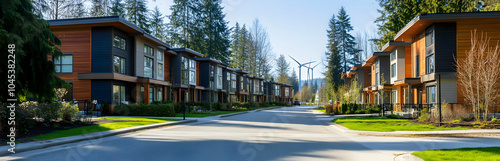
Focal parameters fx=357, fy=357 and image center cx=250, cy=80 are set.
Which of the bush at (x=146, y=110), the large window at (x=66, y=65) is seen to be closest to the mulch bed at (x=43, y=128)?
the bush at (x=146, y=110)

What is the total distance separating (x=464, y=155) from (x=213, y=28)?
2341 inches

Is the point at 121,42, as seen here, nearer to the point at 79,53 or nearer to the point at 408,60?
the point at 79,53

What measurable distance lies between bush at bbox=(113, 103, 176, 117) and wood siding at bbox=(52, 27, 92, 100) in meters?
2.88

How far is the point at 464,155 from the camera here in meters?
8.30

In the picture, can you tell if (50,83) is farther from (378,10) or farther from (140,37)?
(378,10)

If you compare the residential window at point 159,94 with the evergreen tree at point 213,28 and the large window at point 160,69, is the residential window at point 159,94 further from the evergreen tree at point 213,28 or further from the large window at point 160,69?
the evergreen tree at point 213,28

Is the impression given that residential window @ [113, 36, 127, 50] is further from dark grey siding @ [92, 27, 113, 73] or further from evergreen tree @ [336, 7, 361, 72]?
evergreen tree @ [336, 7, 361, 72]

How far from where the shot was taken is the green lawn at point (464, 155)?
7.84m

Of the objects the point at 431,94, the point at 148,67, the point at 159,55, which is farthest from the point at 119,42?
the point at 431,94

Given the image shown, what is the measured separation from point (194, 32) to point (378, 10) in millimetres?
29937

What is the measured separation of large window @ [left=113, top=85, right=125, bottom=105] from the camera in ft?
96.4

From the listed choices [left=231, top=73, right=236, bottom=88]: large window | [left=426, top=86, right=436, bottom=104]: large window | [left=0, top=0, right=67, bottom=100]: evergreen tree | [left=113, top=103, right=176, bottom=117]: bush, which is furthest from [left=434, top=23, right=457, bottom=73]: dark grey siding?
[left=231, top=73, right=236, bottom=88]: large window

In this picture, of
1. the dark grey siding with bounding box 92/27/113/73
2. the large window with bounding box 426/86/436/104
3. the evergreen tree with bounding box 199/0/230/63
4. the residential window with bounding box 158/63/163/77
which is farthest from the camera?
the evergreen tree with bounding box 199/0/230/63

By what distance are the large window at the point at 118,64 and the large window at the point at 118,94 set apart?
1.35 m
